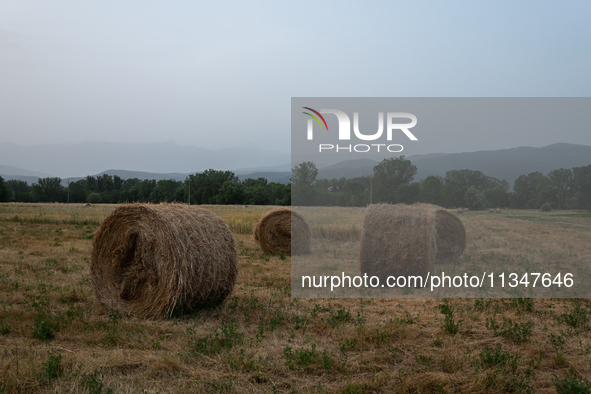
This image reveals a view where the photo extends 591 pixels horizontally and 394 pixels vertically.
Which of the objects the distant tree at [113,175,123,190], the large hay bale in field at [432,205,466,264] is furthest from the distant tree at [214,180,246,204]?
the large hay bale in field at [432,205,466,264]

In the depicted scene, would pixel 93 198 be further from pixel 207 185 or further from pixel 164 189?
pixel 207 185

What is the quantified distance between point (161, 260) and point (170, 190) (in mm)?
73715

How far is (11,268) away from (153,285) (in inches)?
204

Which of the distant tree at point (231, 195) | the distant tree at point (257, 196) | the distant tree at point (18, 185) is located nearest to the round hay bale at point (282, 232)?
the distant tree at point (257, 196)

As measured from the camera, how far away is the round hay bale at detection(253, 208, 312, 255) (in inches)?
551

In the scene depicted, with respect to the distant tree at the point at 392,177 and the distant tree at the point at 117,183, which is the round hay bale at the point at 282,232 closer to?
the distant tree at the point at 392,177

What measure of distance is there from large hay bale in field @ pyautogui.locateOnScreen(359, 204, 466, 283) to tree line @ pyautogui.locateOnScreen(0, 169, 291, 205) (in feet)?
165

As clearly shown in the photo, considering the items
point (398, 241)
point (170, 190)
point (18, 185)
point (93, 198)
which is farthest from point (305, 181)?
point (18, 185)

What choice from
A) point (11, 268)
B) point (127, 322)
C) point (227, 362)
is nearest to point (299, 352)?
point (227, 362)

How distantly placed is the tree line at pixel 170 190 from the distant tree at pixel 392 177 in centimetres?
3798

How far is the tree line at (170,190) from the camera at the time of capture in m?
69.8

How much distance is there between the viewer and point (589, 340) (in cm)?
536

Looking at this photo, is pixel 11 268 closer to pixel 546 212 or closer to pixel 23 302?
pixel 23 302

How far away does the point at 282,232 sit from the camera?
559 inches
